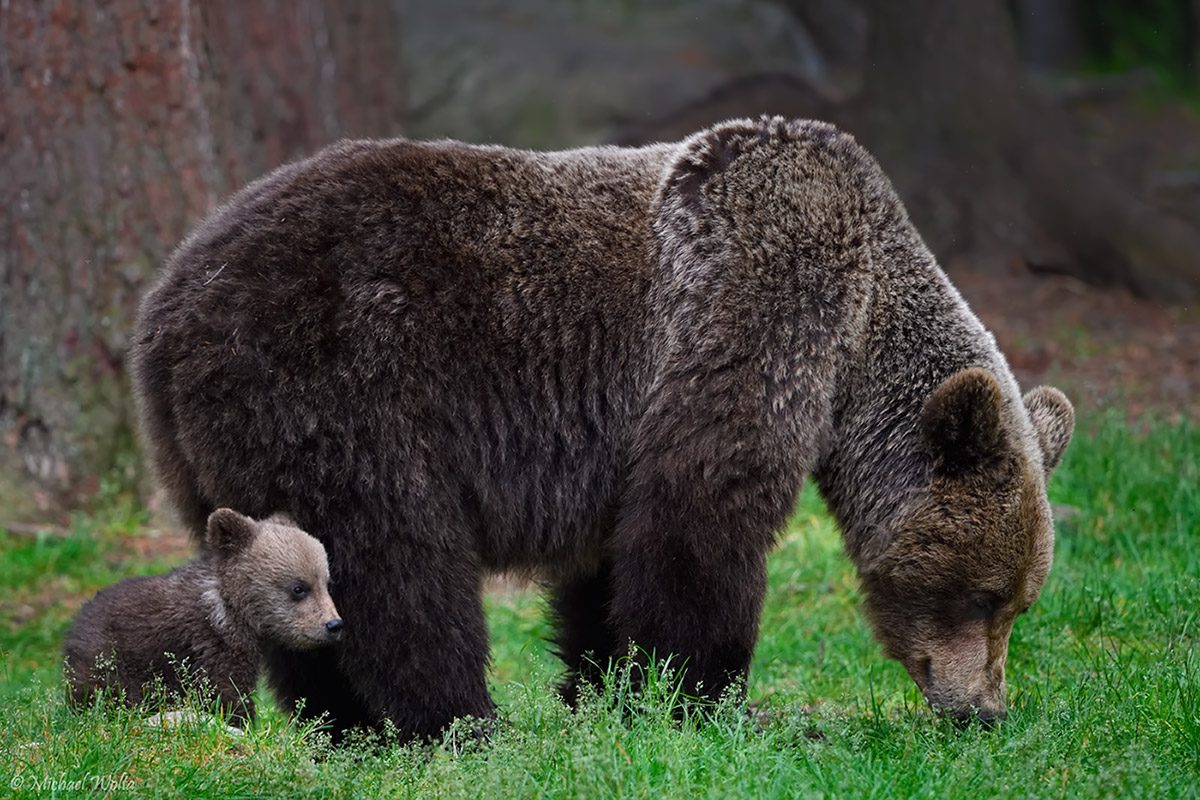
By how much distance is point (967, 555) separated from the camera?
5078 millimetres

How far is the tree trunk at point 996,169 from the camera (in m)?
13.5

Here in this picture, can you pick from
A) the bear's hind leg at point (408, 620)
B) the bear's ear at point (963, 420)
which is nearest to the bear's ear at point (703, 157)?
the bear's ear at point (963, 420)

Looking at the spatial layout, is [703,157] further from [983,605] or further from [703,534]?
[983,605]

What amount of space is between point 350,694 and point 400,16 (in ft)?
47.0

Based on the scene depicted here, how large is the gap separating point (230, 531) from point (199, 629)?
0.46m

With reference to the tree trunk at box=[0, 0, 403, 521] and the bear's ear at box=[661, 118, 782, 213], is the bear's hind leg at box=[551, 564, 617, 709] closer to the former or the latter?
the bear's ear at box=[661, 118, 782, 213]

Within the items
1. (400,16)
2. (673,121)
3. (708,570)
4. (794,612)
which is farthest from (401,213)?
(400,16)

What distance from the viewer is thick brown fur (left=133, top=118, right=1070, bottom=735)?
4.68 m

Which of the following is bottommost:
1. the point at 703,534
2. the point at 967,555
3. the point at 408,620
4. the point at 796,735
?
the point at 796,735

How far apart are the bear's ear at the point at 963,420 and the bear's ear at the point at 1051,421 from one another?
558mm

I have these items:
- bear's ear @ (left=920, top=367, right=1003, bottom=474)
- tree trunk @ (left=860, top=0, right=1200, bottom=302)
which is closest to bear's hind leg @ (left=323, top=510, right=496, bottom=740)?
bear's ear @ (left=920, top=367, right=1003, bottom=474)

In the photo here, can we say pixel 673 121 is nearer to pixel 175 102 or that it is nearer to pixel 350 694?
pixel 175 102

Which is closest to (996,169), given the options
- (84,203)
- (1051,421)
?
(1051,421)

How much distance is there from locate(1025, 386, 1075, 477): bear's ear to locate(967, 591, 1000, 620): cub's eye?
681mm
